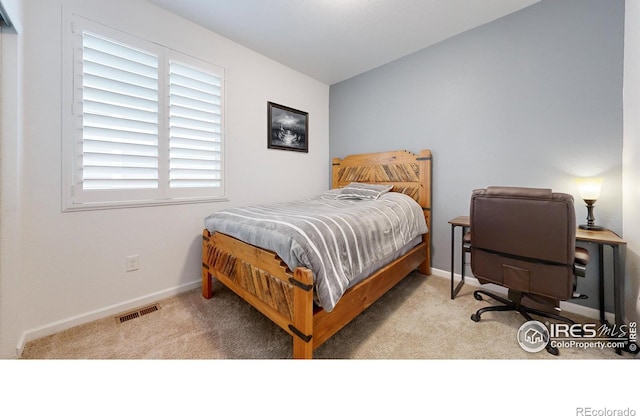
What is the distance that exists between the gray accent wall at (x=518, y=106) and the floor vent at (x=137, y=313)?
288 cm

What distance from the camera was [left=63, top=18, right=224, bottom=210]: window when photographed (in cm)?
169

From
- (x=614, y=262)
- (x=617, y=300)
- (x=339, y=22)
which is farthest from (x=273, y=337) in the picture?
(x=339, y=22)

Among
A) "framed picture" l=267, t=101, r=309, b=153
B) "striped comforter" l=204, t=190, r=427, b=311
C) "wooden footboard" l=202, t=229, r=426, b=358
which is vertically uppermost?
"framed picture" l=267, t=101, r=309, b=153

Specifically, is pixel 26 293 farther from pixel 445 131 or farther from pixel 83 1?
pixel 445 131

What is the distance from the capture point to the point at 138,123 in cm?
191

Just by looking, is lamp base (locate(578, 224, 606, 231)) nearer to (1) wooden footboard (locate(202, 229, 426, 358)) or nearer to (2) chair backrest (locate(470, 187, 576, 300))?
(2) chair backrest (locate(470, 187, 576, 300))

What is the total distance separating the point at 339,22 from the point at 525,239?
2426 mm

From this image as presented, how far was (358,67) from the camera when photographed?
10.2 ft

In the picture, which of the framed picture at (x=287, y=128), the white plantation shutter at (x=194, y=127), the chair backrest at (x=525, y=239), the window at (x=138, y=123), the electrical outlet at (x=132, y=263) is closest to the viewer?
the chair backrest at (x=525, y=239)

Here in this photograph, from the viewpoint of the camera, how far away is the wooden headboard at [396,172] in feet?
8.73

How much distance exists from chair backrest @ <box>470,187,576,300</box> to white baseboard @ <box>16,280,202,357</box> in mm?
2570
